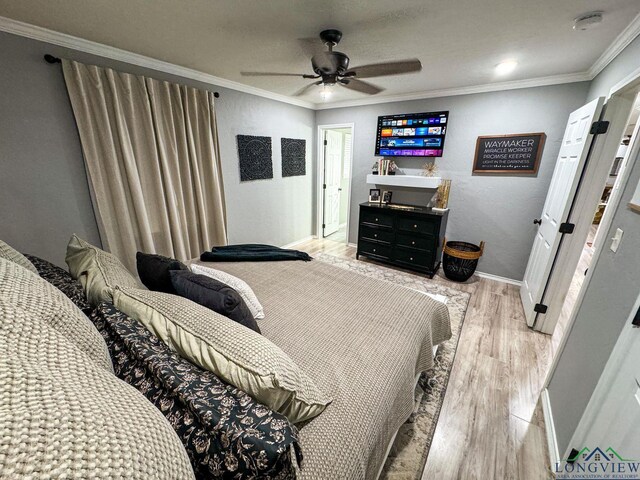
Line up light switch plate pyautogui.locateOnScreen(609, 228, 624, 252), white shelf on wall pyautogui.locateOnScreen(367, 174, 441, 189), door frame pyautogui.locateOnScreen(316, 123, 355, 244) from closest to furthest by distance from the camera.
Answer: light switch plate pyautogui.locateOnScreen(609, 228, 624, 252) < white shelf on wall pyautogui.locateOnScreen(367, 174, 441, 189) < door frame pyautogui.locateOnScreen(316, 123, 355, 244)

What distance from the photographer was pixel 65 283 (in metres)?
1.15

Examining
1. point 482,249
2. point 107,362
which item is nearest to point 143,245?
point 107,362

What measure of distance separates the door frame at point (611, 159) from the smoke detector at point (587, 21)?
1.21ft

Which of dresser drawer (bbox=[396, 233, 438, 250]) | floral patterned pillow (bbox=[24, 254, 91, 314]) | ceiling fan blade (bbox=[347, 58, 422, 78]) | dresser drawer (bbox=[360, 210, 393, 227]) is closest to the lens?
floral patterned pillow (bbox=[24, 254, 91, 314])

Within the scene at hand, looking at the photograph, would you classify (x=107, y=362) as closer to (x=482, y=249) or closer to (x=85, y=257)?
(x=85, y=257)

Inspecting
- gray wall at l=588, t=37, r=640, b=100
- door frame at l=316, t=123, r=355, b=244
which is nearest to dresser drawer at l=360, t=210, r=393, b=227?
door frame at l=316, t=123, r=355, b=244

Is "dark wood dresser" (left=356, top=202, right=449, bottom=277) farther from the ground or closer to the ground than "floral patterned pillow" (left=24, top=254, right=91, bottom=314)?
closer to the ground

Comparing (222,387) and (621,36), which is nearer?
(222,387)

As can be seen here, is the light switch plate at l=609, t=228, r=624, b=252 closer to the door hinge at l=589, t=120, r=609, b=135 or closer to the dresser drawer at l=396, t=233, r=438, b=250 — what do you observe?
the door hinge at l=589, t=120, r=609, b=135

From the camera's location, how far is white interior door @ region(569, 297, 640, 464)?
88 cm

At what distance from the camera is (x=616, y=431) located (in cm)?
95

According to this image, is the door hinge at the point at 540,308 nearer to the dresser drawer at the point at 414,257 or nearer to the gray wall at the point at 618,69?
the dresser drawer at the point at 414,257

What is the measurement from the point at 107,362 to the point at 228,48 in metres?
2.29

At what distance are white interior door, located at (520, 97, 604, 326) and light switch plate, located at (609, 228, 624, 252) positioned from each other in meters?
1.00
